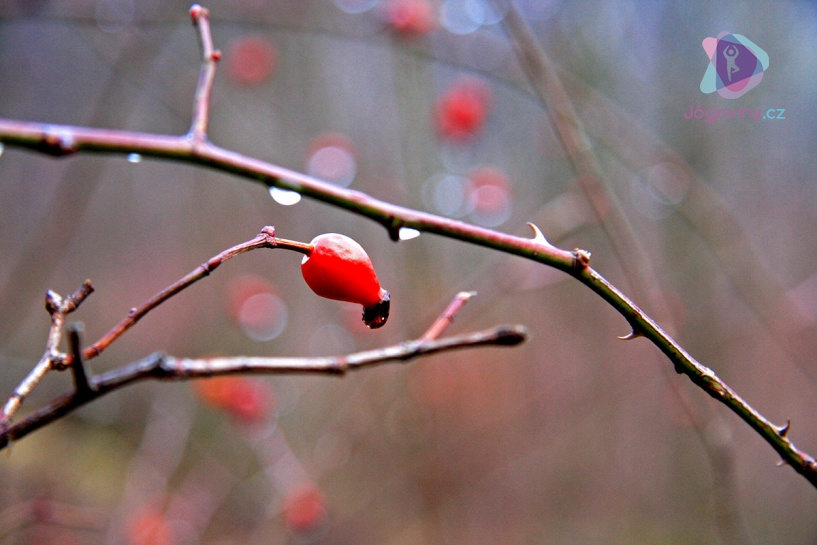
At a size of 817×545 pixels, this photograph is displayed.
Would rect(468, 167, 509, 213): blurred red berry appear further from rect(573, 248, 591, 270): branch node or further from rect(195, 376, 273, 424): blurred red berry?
rect(573, 248, 591, 270): branch node

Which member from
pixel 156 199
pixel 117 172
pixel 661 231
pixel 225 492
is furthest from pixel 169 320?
pixel 661 231

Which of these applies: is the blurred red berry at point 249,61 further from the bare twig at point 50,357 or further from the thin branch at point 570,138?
the bare twig at point 50,357

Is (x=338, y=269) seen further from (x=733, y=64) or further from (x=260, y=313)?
(x=260, y=313)

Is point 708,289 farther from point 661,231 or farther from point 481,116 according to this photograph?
point 481,116

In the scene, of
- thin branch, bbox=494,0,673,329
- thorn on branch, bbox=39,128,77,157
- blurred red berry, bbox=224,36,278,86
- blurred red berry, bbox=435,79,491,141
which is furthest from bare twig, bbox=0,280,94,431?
blurred red berry, bbox=224,36,278,86

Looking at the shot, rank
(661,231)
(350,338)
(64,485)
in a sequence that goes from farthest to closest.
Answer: (661,231)
(64,485)
(350,338)

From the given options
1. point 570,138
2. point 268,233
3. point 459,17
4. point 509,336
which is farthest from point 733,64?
point 268,233
